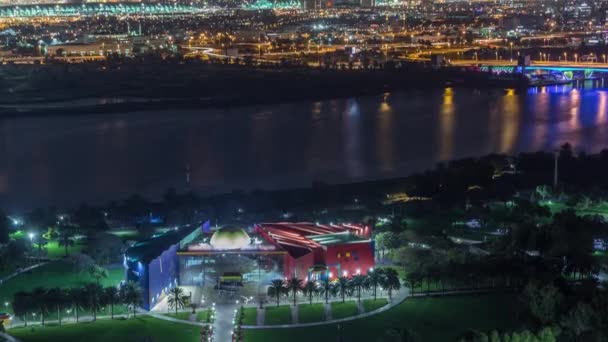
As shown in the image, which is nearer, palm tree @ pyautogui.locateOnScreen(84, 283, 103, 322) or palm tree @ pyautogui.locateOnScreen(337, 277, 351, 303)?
palm tree @ pyautogui.locateOnScreen(84, 283, 103, 322)

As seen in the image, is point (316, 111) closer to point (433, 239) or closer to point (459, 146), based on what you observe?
point (459, 146)

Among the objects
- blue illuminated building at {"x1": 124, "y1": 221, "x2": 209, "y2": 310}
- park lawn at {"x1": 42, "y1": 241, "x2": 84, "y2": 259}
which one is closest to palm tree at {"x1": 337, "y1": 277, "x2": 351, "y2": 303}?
blue illuminated building at {"x1": 124, "y1": 221, "x2": 209, "y2": 310}

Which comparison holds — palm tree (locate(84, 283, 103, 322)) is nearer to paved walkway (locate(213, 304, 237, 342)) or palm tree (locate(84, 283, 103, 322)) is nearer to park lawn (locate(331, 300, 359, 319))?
paved walkway (locate(213, 304, 237, 342))

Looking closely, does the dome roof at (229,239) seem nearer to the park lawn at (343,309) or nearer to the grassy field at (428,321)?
the park lawn at (343,309)

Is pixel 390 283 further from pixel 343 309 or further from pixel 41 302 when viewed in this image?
pixel 41 302

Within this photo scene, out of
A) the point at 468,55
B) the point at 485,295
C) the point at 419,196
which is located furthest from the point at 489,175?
the point at 468,55

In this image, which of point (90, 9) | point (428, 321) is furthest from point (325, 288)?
point (90, 9)
